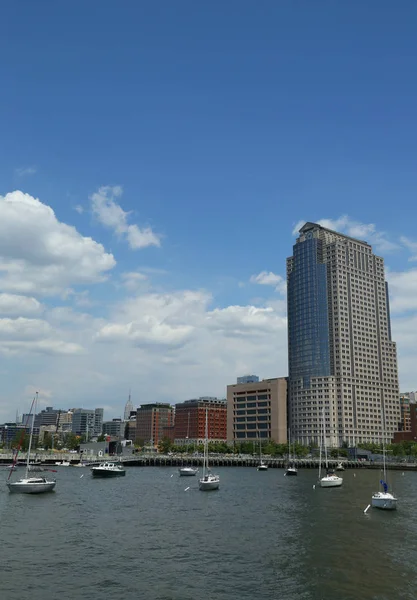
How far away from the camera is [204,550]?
55969 mm

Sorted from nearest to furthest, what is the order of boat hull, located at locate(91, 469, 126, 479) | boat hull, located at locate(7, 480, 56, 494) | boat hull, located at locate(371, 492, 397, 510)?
boat hull, located at locate(371, 492, 397, 510), boat hull, located at locate(7, 480, 56, 494), boat hull, located at locate(91, 469, 126, 479)

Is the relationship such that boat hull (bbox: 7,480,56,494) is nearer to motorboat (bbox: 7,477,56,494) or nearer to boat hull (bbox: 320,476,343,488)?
motorboat (bbox: 7,477,56,494)

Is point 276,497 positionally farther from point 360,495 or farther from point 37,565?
point 37,565

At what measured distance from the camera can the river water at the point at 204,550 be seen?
4272cm

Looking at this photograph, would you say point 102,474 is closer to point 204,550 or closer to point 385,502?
point 385,502

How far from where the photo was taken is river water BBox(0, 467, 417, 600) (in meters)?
42.7

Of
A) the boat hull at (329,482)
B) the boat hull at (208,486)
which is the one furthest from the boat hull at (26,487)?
→ the boat hull at (329,482)

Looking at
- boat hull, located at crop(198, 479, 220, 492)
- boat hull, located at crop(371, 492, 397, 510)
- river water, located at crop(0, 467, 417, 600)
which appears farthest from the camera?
boat hull, located at crop(198, 479, 220, 492)

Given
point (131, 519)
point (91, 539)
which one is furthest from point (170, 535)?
point (131, 519)

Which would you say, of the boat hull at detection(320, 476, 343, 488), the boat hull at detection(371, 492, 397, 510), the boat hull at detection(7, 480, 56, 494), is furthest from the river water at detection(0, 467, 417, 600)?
the boat hull at detection(320, 476, 343, 488)

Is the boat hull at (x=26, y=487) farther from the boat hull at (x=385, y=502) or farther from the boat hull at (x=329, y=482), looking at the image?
the boat hull at (x=329, y=482)

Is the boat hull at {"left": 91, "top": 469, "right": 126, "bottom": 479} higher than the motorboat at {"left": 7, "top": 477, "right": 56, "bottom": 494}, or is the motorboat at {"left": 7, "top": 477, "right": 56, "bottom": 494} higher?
the motorboat at {"left": 7, "top": 477, "right": 56, "bottom": 494}

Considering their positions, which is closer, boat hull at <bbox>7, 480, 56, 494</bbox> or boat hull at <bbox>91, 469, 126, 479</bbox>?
boat hull at <bbox>7, 480, 56, 494</bbox>

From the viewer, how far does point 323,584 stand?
4459cm
